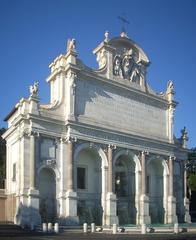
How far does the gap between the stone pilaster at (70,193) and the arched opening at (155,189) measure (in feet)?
36.5

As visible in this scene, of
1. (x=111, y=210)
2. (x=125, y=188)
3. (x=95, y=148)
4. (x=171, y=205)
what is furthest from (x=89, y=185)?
(x=171, y=205)

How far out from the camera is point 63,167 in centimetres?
3625

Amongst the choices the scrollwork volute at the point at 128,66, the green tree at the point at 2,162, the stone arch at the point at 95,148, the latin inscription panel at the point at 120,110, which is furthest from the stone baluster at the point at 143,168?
the green tree at the point at 2,162

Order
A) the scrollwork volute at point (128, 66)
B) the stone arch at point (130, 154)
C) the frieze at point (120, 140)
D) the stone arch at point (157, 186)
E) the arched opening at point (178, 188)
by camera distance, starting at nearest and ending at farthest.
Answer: the frieze at point (120, 140) < the stone arch at point (130, 154) < the scrollwork volute at point (128, 66) < the stone arch at point (157, 186) < the arched opening at point (178, 188)

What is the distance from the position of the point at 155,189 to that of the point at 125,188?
4361mm

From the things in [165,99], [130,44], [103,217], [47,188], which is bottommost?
[103,217]

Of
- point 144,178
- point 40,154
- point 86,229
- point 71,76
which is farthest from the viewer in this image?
point 144,178

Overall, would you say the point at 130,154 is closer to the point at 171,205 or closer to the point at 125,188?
the point at 125,188

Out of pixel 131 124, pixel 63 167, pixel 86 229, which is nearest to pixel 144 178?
pixel 131 124

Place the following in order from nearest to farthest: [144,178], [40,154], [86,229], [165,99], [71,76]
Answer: [86,229], [40,154], [71,76], [144,178], [165,99]

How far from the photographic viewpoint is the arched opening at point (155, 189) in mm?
44125

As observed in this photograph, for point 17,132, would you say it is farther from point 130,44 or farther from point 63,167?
point 130,44

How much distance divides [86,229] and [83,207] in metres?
7.39

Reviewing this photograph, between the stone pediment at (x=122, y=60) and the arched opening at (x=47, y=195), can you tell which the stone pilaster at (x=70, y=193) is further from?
the stone pediment at (x=122, y=60)
